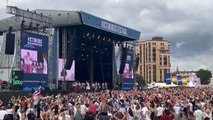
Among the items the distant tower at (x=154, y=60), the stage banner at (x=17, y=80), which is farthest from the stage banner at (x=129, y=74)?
the distant tower at (x=154, y=60)

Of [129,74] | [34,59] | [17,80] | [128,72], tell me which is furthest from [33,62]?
[129,74]

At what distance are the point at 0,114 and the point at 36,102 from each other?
655 centimetres

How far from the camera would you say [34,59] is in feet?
109

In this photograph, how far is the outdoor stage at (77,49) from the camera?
33.2 metres

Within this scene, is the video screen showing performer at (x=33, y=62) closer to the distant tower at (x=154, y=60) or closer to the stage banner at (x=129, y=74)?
the stage banner at (x=129, y=74)

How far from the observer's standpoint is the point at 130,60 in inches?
1992

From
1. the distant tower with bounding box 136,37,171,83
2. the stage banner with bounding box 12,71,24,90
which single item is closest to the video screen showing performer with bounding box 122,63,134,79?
the stage banner with bounding box 12,71,24,90

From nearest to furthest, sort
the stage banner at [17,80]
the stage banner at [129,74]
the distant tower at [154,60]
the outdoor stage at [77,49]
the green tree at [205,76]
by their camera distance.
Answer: the stage banner at [17,80]
the outdoor stage at [77,49]
the stage banner at [129,74]
the green tree at [205,76]
the distant tower at [154,60]

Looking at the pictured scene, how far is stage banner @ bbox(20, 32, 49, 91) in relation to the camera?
32.0 meters

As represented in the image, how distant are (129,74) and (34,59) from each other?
64.2ft

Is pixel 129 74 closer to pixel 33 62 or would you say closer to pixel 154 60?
pixel 33 62

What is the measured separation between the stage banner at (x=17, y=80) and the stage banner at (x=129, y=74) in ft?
71.5

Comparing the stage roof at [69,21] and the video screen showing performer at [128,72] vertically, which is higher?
the stage roof at [69,21]

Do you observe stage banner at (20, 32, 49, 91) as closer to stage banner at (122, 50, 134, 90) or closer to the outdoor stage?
the outdoor stage
